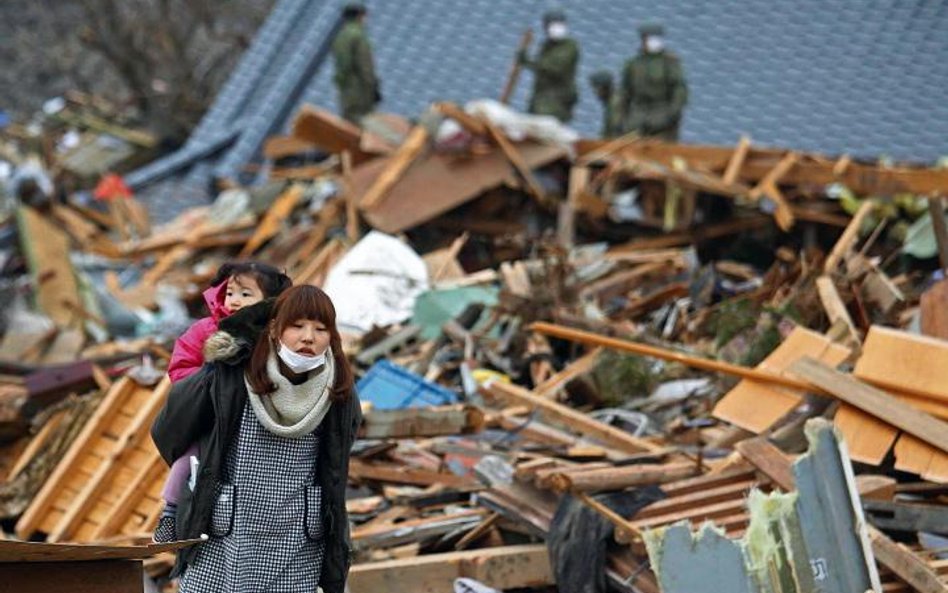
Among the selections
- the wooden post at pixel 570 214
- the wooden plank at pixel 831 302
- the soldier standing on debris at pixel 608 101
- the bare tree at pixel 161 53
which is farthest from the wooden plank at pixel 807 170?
the bare tree at pixel 161 53

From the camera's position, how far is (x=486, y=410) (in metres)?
9.23

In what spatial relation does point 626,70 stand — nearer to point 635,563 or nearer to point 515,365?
point 515,365

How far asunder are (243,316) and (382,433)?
3.14 m

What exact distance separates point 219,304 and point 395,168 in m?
8.63

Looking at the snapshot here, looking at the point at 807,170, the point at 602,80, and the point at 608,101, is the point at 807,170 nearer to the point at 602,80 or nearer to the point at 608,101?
the point at 608,101

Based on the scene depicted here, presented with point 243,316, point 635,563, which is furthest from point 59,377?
point 243,316

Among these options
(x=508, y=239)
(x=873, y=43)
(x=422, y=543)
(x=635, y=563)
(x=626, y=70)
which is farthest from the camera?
(x=873, y=43)

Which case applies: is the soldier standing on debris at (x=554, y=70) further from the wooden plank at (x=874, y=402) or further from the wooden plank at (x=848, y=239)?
the wooden plank at (x=874, y=402)

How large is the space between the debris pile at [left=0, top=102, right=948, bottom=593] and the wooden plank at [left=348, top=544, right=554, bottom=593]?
0.01 m

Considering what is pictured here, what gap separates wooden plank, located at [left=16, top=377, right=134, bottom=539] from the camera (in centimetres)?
898

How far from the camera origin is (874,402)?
7.33 metres

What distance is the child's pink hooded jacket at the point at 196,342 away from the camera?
5414 mm

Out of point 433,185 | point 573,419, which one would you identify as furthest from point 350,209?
point 573,419

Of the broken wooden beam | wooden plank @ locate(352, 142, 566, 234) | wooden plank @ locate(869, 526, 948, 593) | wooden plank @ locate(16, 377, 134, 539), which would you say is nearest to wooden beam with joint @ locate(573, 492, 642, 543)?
wooden plank @ locate(869, 526, 948, 593)
